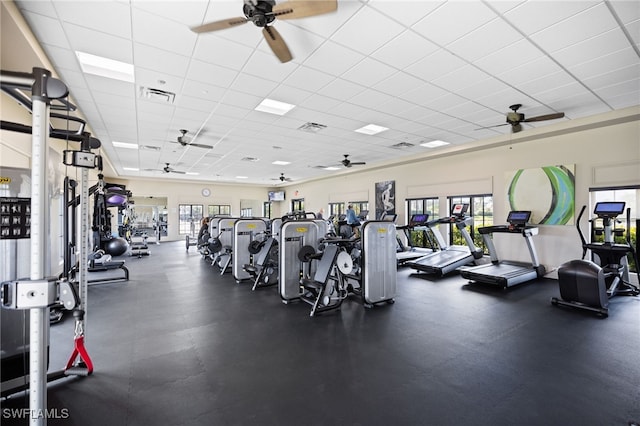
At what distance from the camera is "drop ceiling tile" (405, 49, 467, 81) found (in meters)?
3.54

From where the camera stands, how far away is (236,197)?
1706cm

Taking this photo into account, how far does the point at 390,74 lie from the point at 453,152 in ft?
16.7

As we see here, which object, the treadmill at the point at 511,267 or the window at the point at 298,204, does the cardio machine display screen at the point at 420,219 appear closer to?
the treadmill at the point at 511,267

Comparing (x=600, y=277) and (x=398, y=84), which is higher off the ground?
(x=398, y=84)

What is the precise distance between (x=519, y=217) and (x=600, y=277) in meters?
2.56

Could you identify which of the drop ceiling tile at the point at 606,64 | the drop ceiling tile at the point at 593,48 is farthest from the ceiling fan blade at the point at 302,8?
the drop ceiling tile at the point at 606,64

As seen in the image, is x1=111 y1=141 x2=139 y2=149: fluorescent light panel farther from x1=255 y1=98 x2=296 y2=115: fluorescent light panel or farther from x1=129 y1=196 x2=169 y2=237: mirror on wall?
x1=129 y1=196 x2=169 y2=237: mirror on wall

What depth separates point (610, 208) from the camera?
5.03 meters

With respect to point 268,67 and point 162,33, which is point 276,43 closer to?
point 268,67

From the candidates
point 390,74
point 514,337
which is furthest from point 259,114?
point 514,337

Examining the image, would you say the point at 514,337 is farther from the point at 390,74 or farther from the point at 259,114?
the point at 259,114

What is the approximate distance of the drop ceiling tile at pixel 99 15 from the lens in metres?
2.62

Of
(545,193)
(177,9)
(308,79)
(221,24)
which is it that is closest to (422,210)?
(545,193)

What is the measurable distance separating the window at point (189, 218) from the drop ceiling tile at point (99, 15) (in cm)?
1354
